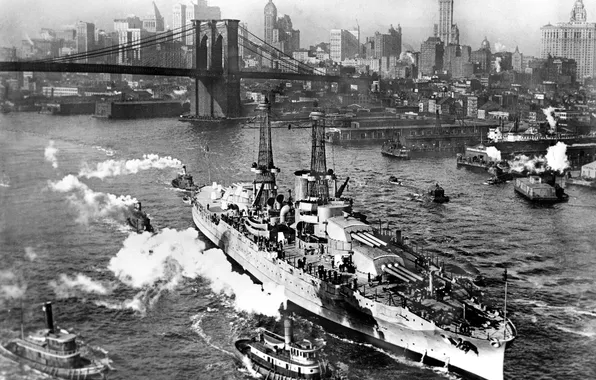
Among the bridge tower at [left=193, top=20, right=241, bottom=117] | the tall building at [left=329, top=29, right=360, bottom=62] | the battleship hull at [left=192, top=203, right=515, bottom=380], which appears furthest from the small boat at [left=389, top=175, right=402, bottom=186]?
the bridge tower at [left=193, top=20, right=241, bottom=117]

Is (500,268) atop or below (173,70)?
below

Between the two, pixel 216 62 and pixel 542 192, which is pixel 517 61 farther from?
pixel 542 192

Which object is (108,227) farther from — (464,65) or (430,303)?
(464,65)

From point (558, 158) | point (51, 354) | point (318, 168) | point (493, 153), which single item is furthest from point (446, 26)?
point (51, 354)

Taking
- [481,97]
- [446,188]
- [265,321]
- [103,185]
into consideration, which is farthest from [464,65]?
[265,321]

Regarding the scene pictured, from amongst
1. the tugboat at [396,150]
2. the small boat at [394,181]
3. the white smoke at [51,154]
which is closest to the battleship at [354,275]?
the white smoke at [51,154]
